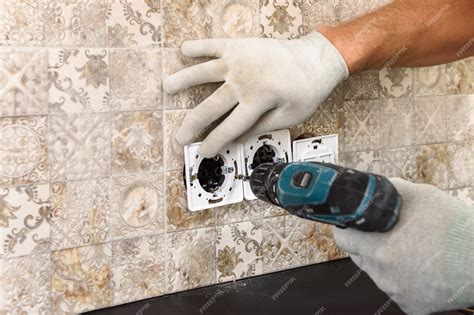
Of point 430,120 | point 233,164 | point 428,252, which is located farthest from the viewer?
point 430,120

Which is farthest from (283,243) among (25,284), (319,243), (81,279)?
(25,284)

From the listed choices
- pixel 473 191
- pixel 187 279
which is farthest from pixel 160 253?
pixel 473 191

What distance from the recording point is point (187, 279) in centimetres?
105

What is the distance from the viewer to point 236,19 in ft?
3.46

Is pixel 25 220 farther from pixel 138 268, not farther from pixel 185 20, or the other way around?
pixel 185 20

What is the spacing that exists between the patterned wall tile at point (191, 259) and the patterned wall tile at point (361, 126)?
432 mm

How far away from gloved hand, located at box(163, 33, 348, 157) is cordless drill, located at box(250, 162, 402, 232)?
19 centimetres

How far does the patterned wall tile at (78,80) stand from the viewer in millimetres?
882

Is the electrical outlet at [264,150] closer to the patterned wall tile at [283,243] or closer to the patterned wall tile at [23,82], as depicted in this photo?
the patterned wall tile at [283,243]

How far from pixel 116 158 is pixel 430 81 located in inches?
35.7

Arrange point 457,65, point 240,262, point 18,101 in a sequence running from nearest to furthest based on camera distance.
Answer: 1. point 18,101
2. point 240,262
3. point 457,65

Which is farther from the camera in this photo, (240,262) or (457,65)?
(457,65)

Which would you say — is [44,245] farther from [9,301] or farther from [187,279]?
[187,279]

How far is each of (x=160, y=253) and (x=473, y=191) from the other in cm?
99
